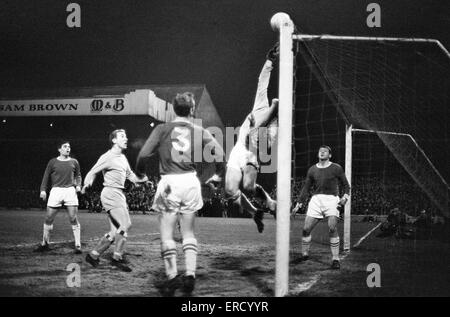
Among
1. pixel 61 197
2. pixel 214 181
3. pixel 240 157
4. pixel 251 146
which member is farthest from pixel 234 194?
pixel 61 197

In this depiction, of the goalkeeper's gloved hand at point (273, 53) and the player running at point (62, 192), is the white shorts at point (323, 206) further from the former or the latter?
the player running at point (62, 192)

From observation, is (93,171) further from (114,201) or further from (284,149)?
(284,149)

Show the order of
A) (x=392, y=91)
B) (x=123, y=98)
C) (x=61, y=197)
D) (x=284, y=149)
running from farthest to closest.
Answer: (x=123, y=98) → (x=392, y=91) → (x=61, y=197) → (x=284, y=149)

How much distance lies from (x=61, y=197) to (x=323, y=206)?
4.19m

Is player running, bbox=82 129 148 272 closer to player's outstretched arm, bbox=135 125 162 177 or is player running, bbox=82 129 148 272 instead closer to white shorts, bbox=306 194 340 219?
player's outstretched arm, bbox=135 125 162 177

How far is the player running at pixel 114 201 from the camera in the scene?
532 centimetres

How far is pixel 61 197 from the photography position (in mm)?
6711

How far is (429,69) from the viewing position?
6059mm

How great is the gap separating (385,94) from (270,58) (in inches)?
138

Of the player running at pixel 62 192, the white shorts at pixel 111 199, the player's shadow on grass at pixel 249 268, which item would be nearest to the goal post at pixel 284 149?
the player's shadow on grass at pixel 249 268

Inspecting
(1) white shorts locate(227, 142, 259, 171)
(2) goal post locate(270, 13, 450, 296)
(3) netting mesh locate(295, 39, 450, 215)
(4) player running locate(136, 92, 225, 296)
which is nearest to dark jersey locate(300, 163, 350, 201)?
(2) goal post locate(270, 13, 450, 296)

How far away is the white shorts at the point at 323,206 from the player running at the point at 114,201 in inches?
102

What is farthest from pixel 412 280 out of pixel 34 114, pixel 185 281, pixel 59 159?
pixel 34 114

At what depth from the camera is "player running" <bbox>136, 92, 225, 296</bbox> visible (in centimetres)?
401
